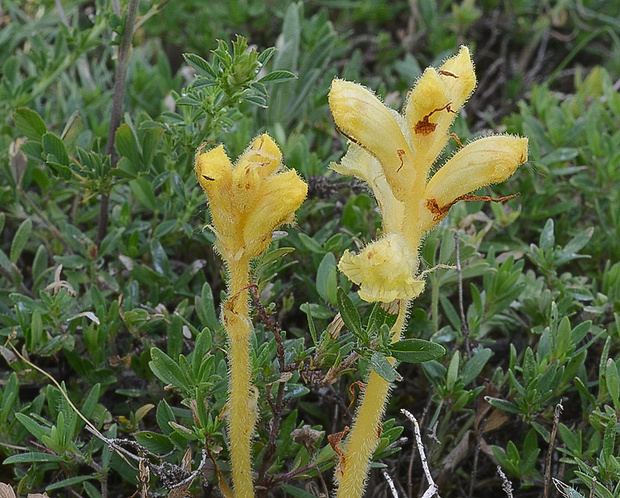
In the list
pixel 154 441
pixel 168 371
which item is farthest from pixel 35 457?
pixel 168 371

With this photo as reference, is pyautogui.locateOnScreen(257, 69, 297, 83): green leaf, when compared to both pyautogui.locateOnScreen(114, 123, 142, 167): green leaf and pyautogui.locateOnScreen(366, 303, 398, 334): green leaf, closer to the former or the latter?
pyautogui.locateOnScreen(114, 123, 142, 167): green leaf

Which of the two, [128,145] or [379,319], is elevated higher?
[128,145]

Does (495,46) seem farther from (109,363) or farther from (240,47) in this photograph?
(109,363)

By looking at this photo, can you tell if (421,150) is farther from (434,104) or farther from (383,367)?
(383,367)

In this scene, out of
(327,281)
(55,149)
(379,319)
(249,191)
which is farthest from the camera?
(55,149)

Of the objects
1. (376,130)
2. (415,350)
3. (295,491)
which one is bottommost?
(295,491)

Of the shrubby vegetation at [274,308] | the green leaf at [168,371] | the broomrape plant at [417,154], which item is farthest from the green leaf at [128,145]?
the broomrape plant at [417,154]

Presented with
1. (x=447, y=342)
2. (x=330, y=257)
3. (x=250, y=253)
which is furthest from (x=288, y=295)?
(x=250, y=253)
